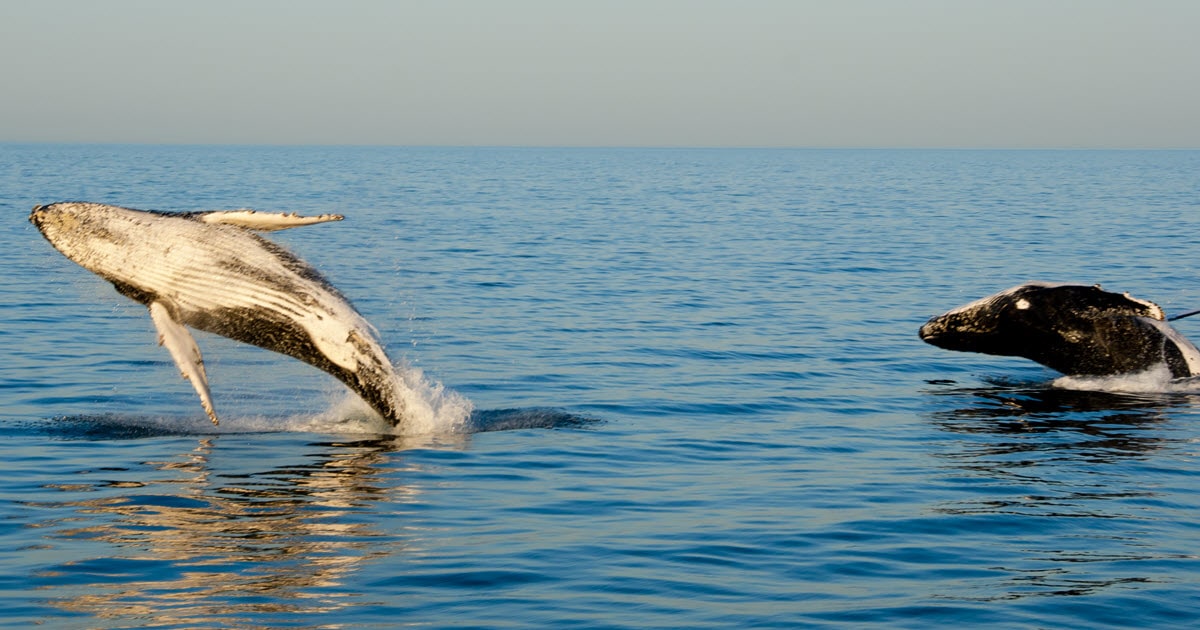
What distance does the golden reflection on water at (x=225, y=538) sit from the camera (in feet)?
31.8

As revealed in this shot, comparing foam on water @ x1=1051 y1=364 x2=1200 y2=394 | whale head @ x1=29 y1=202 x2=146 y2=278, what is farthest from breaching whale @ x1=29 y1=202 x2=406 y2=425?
foam on water @ x1=1051 y1=364 x2=1200 y2=394

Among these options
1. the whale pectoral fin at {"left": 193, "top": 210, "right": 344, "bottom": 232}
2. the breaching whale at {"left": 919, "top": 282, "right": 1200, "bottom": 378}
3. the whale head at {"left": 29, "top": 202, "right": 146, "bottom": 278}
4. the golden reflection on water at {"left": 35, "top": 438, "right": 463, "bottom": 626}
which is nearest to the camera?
the golden reflection on water at {"left": 35, "top": 438, "right": 463, "bottom": 626}

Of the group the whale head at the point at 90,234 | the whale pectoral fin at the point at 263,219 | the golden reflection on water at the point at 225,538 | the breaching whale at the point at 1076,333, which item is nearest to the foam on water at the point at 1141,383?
the breaching whale at the point at 1076,333

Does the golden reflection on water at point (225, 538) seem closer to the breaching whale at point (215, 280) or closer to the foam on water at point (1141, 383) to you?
the breaching whale at point (215, 280)

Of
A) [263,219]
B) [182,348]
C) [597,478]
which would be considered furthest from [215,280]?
[597,478]

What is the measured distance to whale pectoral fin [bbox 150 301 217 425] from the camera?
46.1 ft

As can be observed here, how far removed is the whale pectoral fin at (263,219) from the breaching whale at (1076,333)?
10.9 metres

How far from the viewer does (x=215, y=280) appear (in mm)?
14461

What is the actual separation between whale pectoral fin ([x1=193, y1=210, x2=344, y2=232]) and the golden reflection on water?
2469 millimetres

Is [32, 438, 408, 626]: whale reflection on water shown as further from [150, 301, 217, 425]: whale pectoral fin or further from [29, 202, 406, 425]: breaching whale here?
[29, 202, 406, 425]: breaching whale

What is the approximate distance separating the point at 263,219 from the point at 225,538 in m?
3.78

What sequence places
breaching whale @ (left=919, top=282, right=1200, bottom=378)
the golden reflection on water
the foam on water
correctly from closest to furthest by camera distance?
1. the golden reflection on water
2. the foam on water
3. breaching whale @ (left=919, top=282, right=1200, bottom=378)

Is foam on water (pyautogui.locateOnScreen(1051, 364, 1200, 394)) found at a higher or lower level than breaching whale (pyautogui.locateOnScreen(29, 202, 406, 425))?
lower

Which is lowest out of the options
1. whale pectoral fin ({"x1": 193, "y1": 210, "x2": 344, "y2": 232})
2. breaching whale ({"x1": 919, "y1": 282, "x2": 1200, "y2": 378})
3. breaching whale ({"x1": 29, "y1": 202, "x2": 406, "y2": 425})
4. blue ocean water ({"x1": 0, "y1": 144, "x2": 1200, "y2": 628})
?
blue ocean water ({"x1": 0, "y1": 144, "x2": 1200, "y2": 628})
